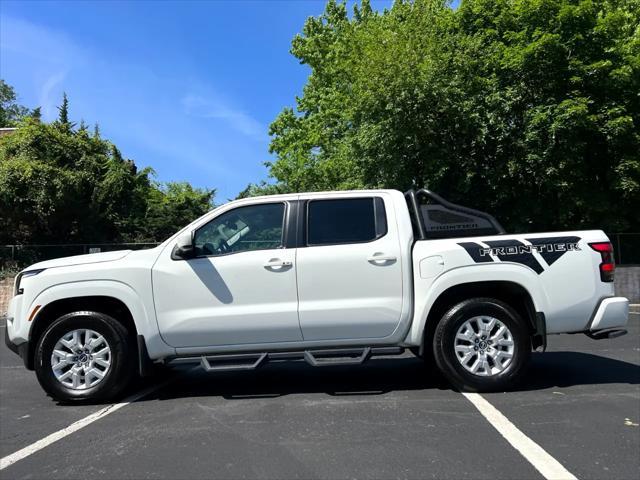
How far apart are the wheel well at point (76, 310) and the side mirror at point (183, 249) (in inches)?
30.5

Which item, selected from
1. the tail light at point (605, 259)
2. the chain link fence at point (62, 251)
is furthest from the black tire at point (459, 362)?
the chain link fence at point (62, 251)

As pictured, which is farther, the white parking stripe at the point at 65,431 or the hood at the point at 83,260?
the hood at the point at 83,260

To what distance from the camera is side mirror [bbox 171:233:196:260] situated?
17.2ft

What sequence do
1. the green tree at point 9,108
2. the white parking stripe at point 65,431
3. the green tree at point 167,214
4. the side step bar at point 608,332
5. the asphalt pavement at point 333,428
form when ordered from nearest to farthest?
the asphalt pavement at point 333,428
the white parking stripe at point 65,431
the side step bar at point 608,332
the green tree at point 167,214
the green tree at point 9,108

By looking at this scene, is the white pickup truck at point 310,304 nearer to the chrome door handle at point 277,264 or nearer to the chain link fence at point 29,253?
the chrome door handle at point 277,264

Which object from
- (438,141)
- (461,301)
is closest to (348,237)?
(461,301)

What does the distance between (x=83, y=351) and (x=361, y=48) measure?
561 inches

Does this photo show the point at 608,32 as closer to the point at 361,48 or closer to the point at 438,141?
the point at 438,141

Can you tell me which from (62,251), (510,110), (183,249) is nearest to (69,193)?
(62,251)

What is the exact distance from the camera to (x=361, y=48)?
675 inches

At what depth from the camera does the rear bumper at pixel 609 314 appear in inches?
208

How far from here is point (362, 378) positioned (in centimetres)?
621

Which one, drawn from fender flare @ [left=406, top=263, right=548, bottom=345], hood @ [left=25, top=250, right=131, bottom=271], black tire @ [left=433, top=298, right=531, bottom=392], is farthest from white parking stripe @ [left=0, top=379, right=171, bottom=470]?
black tire @ [left=433, top=298, right=531, bottom=392]

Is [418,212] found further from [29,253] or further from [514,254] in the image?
[29,253]
